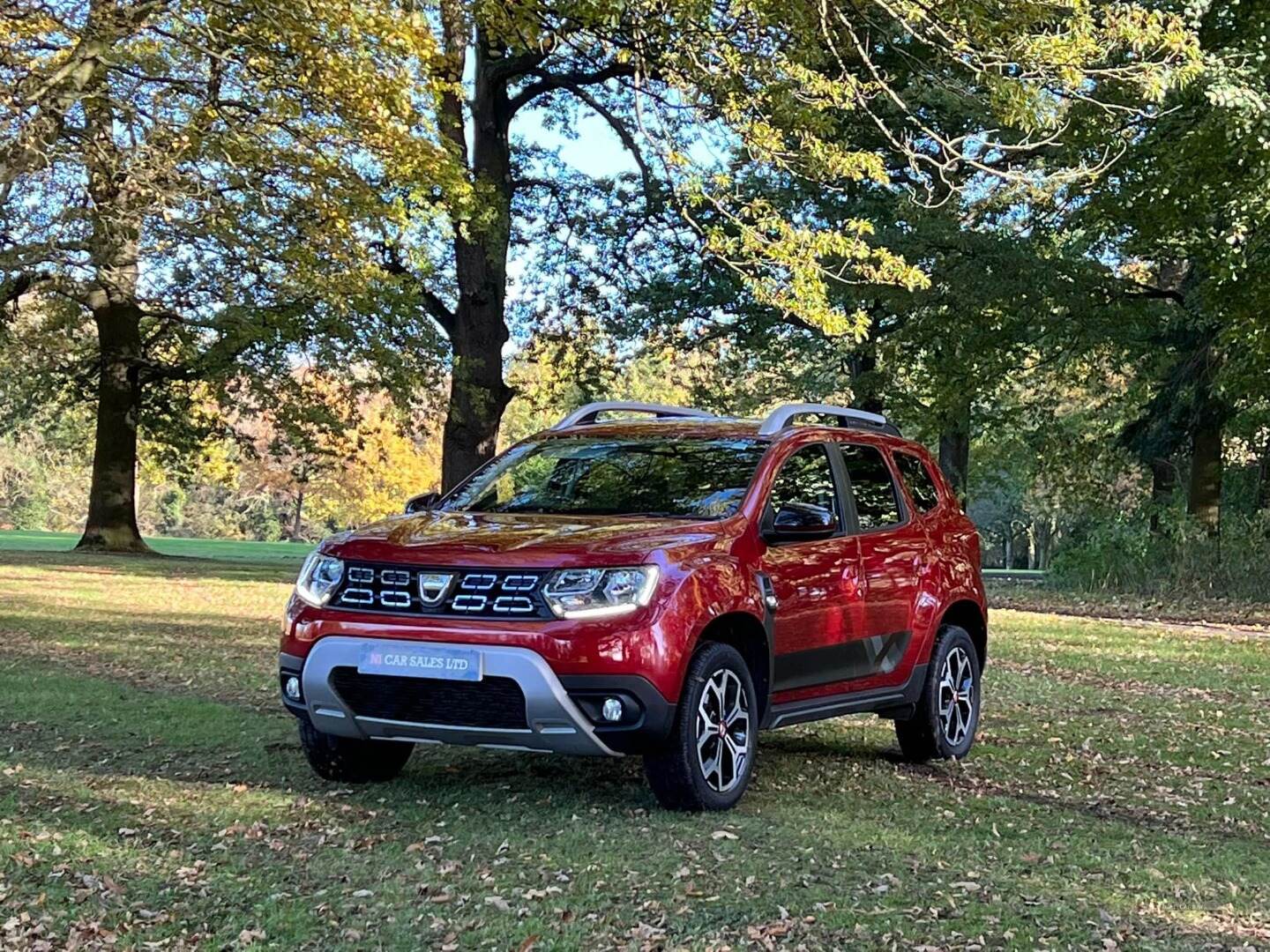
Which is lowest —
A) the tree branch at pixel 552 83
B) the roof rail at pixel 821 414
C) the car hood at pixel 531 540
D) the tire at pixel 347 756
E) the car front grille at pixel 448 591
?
the tire at pixel 347 756

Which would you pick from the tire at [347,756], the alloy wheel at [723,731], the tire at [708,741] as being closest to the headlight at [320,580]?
the tire at [347,756]

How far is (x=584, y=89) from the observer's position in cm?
2370

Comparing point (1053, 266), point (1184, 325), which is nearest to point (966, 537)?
point (1053, 266)

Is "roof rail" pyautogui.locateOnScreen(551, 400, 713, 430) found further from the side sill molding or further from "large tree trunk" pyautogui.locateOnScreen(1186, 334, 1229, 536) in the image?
"large tree trunk" pyautogui.locateOnScreen(1186, 334, 1229, 536)

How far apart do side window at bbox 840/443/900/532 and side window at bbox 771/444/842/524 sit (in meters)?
0.20

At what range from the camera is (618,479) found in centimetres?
723

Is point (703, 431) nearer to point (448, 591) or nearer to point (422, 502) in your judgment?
point (422, 502)

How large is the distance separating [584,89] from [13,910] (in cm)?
2084

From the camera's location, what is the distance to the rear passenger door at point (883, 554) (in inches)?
295

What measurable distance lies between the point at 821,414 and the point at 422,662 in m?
3.10

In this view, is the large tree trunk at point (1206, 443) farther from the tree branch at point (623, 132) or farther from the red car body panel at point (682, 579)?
the red car body panel at point (682, 579)

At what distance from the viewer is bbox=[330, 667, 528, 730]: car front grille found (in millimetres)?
5895

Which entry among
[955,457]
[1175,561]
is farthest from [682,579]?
[955,457]

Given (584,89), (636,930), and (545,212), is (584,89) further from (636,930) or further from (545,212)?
(636,930)
